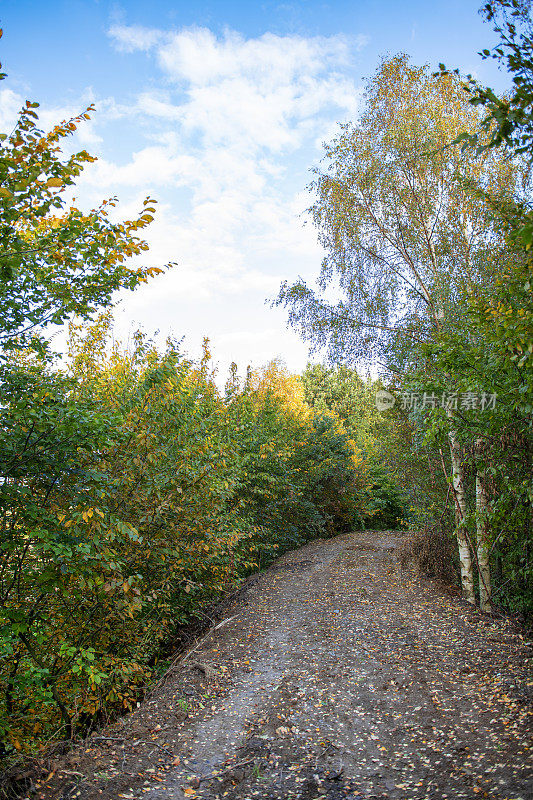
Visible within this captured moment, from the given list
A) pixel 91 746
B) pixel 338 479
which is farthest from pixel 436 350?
pixel 338 479

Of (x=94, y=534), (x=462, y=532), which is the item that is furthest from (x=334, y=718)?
(x=462, y=532)

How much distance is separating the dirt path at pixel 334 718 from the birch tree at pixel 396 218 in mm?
3288

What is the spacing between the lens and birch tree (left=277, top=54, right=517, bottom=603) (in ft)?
27.9

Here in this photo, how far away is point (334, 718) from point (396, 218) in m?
8.21

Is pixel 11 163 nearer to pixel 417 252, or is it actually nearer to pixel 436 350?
pixel 436 350

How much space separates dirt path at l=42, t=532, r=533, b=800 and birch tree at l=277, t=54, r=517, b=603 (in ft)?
10.8

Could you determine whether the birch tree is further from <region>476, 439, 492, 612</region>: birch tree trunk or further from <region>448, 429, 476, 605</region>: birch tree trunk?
<region>476, 439, 492, 612</region>: birch tree trunk

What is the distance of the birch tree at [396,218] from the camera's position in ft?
27.9

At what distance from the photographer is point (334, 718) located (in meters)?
4.53

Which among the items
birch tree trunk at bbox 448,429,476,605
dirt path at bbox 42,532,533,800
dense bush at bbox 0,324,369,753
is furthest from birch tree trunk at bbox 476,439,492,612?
dense bush at bbox 0,324,369,753

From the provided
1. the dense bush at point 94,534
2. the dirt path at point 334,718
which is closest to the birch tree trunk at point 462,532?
the dirt path at point 334,718

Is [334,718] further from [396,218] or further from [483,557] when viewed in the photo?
[396,218]

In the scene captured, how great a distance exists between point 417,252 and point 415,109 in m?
2.75

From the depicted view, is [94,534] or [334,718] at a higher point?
[94,534]
